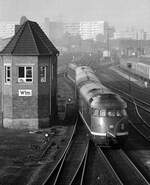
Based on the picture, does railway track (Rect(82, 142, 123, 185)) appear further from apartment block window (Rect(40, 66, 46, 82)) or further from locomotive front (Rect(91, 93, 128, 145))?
apartment block window (Rect(40, 66, 46, 82))

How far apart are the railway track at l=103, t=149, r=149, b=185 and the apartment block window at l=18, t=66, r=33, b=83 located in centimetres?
1102

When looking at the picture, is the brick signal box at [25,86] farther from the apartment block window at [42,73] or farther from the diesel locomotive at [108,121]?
the diesel locomotive at [108,121]

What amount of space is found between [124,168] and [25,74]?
15.0 meters

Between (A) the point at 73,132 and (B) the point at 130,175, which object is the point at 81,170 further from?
(A) the point at 73,132

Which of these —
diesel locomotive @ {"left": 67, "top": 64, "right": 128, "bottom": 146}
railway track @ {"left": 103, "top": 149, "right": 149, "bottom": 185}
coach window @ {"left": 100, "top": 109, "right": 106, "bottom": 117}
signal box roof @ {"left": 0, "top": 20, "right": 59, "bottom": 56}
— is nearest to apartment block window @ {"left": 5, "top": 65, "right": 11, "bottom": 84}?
signal box roof @ {"left": 0, "top": 20, "right": 59, "bottom": 56}

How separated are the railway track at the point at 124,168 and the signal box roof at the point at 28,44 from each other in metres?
12.1

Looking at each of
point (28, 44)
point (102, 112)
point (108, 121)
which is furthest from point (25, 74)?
point (108, 121)

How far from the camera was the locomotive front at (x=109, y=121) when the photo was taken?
81.1 ft

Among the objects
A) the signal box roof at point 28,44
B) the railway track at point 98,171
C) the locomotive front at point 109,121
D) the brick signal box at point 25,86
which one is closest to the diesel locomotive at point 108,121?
the locomotive front at point 109,121

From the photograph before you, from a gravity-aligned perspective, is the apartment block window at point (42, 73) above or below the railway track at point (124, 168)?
above

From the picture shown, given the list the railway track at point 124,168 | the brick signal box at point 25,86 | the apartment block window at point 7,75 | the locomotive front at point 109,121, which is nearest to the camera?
the railway track at point 124,168

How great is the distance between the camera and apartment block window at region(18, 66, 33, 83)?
3412cm

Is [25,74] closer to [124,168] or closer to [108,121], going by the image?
[108,121]

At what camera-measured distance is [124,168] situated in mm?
22172
